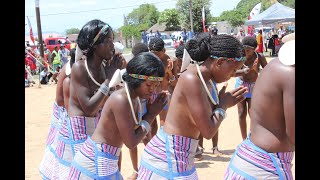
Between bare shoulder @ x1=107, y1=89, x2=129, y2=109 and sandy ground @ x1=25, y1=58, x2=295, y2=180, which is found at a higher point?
bare shoulder @ x1=107, y1=89, x2=129, y2=109

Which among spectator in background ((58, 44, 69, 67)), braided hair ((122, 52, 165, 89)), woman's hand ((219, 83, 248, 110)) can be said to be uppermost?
braided hair ((122, 52, 165, 89))

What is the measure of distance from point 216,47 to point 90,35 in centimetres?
154

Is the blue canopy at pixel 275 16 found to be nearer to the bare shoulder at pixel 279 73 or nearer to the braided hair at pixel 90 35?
the braided hair at pixel 90 35

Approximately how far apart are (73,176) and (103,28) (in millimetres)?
1450

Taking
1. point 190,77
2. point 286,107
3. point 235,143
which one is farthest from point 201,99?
point 235,143

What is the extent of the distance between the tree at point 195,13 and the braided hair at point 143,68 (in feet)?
164

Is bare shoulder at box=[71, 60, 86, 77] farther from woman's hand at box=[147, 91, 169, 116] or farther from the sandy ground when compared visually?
the sandy ground

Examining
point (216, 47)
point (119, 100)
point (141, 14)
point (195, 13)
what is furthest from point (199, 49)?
point (141, 14)

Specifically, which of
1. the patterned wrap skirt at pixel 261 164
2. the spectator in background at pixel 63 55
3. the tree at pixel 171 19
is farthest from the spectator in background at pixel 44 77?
the tree at pixel 171 19

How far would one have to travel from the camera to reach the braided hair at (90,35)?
168 inches

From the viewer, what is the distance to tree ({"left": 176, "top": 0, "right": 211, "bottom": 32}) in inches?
2201

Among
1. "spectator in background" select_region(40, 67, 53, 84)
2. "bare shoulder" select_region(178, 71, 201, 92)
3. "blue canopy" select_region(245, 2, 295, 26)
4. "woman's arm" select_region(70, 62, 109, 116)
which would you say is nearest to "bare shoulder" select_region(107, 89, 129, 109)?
"bare shoulder" select_region(178, 71, 201, 92)

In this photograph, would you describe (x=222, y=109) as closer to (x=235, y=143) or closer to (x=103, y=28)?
(x=103, y=28)

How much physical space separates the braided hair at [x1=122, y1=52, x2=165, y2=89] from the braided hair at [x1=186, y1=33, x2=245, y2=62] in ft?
0.91
